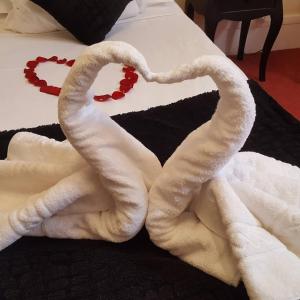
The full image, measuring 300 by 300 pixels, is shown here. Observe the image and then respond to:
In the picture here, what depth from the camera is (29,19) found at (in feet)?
5.12

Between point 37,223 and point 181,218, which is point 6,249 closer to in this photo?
point 37,223

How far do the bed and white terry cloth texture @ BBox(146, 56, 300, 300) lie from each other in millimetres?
52

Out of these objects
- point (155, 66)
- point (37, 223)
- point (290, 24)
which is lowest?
point (290, 24)

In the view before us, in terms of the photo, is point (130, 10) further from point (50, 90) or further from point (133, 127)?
point (133, 127)

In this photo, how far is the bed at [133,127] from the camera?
0.60 metres

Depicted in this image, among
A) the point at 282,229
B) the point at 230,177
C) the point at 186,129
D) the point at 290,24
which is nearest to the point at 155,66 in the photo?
the point at 186,129

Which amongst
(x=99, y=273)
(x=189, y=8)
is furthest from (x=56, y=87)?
(x=189, y=8)

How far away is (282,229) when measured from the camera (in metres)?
0.58

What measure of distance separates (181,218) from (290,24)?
2286mm

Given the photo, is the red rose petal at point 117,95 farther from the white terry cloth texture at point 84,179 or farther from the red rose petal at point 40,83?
the white terry cloth texture at point 84,179

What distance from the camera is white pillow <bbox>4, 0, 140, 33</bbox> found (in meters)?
1.56

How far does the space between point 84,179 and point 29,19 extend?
1.14 m

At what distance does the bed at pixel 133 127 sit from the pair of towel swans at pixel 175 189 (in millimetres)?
36

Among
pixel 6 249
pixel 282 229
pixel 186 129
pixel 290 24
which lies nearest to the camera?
pixel 282 229
